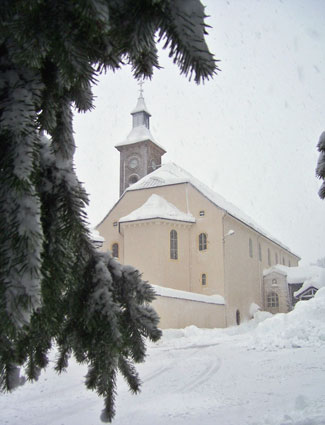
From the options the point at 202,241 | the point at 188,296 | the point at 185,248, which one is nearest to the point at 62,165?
the point at 188,296

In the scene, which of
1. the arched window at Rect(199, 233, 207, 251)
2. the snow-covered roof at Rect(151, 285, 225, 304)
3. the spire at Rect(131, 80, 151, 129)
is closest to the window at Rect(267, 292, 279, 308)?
the snow-covered roof at Rect(151, 285, 225, 304)

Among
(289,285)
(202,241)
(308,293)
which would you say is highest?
(202,241)

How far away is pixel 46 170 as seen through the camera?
5.50 ft

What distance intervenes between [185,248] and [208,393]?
23336 mm

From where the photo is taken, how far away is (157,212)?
31.5 meters

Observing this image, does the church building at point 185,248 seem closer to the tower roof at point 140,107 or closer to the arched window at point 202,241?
the arched window at point 202,241

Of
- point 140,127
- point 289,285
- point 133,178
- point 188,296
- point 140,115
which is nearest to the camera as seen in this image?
point 188,296

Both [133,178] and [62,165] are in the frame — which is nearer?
[62,165]

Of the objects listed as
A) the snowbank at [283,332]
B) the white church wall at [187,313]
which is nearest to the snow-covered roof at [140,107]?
the white church wall at [187,313]

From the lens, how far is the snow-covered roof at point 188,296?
26478 mm

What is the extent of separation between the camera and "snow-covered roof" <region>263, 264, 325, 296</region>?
3959 cm

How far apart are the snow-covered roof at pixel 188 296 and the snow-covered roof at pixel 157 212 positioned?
19.4ft

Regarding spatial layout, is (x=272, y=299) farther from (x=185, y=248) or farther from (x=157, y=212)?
(x=157, y=212)

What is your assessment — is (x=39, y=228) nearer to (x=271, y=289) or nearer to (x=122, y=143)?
(x=271, y=289)
